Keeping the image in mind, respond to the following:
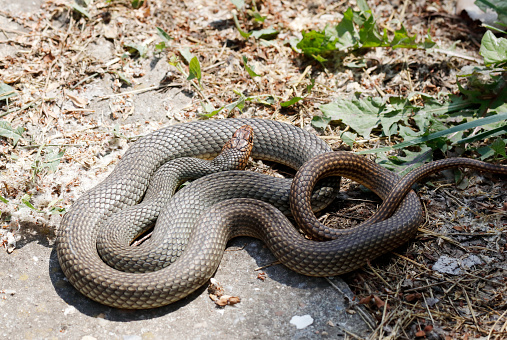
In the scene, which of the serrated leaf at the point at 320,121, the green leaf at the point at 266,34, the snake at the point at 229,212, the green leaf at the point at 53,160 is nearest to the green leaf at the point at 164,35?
the green leaf at the point at 266,34

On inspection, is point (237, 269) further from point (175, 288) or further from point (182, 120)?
point (182, 120)

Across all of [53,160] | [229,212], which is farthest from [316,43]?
[53,160]

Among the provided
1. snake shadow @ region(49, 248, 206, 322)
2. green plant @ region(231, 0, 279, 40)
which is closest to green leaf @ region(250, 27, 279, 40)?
green plant @ region(231, 0, 279, 40)

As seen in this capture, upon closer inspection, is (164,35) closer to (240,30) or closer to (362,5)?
(240,30)

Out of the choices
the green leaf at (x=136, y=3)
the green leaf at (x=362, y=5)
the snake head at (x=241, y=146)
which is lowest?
the snake head at (x=241, y=146)

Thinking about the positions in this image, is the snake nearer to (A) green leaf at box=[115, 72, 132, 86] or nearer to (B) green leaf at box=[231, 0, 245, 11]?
(A) green leaf at box=[115, 72, 132, 86]

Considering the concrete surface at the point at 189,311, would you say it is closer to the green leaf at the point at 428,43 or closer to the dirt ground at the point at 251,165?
the dirt ground at the point at 251,165

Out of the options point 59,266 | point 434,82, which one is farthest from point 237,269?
point 434,82
